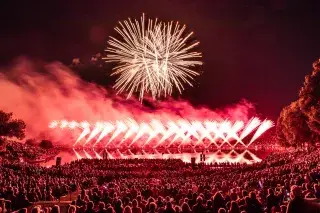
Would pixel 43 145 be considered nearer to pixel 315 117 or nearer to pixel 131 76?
pixel 131 76

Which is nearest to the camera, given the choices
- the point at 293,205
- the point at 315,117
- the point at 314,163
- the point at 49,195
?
the point at 293,205

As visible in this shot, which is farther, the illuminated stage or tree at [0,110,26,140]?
the illuminated stage

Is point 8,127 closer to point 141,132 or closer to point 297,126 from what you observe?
point 297,126

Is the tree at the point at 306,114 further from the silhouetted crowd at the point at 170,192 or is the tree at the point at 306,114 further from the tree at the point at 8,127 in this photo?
Result: the tree at the point at 8,127

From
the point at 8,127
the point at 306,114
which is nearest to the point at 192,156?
the point at 306,114

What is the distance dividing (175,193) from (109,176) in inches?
601

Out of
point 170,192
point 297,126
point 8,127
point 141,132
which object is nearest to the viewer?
point 170,192

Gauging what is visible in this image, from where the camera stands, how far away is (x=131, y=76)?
106ft

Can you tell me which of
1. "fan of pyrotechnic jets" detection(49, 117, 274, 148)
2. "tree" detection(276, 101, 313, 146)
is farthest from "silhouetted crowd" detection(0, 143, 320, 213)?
"fan of pyrotechnic jets" detection(49, 117, 274, 148)

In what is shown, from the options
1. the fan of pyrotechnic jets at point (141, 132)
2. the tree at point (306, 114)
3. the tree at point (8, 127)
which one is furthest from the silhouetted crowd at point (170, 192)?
the fan of pyrotechnic jets at point (141, 132)

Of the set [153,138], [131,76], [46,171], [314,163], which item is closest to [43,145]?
[153,138]

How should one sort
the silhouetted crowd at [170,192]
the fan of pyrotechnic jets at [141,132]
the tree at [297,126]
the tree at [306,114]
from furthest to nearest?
the fan of pyrotechnic jets at [141,132] < the tree at [297,126] < the tree at [306,114] < the silhouetted crowd at [170,192]

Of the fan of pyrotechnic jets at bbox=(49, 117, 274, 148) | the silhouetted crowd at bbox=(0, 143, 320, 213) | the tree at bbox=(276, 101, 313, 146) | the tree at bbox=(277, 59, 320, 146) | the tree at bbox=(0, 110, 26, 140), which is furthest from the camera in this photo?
the fan of pyrotechnic jets at bbox=(49, 117, 274, 148)

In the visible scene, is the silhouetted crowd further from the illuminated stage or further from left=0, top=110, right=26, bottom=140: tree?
left=0, top=110, right=26, bottom=140: tree
